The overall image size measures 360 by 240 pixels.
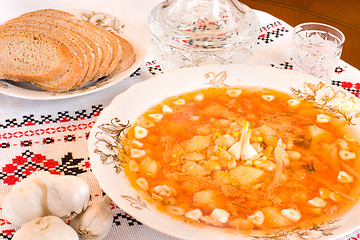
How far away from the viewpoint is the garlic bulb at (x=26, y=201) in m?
1.47

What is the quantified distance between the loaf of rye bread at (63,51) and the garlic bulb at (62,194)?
790 mm

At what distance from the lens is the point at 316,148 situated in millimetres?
1770

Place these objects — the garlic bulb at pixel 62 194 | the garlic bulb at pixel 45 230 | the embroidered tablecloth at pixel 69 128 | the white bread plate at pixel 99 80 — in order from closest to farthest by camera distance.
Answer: the garlic bulb at pixel 45 230 → the garlic bulb at pixel 62 194 → the embroidered tablecloth at pixel 69 128 → the white bread plate at pixel 99 80

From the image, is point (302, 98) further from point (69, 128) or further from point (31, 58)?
point (31, 58)

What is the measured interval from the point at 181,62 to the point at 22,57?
73 centimetres

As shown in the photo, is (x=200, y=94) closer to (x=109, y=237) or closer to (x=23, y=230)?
(x=109, y=237)

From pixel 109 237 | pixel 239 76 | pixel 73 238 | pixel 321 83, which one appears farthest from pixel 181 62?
pixel 73 238

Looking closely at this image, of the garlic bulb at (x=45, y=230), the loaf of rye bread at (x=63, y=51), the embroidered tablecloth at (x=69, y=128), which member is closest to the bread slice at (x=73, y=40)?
the loaf of rye bread at (x=63, y=51)

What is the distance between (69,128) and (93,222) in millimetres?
682

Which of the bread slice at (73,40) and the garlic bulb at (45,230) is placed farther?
the bread slice at (73,40)

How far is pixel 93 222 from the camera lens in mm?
1490

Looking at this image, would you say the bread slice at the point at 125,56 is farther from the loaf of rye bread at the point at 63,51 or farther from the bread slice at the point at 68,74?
the bread slice at the point at 68,74

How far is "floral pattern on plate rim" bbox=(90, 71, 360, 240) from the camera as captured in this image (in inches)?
55.7

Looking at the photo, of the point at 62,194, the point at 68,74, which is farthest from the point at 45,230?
the point at 68,74
